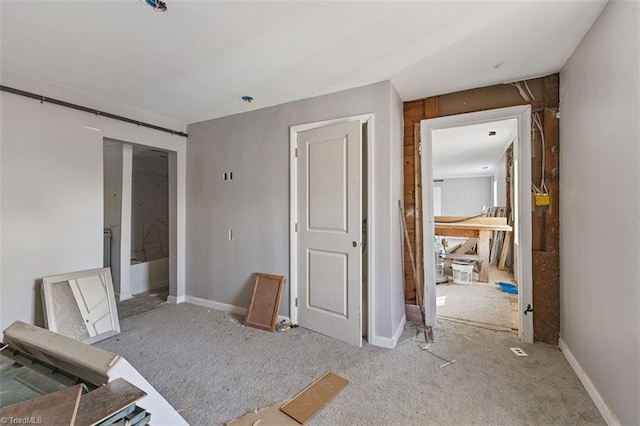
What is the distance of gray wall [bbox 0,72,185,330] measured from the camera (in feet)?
7.74

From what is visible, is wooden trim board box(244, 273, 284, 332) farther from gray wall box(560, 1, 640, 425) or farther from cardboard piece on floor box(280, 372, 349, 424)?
gray wall box(560, 1, 640, 425)

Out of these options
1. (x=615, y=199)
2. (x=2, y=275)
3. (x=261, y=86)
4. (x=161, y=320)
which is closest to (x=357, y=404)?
(x=615, y=199)

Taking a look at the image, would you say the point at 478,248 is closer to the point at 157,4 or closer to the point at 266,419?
the point at 266,419

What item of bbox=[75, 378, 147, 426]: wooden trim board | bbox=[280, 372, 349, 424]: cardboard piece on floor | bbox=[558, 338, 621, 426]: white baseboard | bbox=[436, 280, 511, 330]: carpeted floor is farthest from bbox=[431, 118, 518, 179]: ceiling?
bbox=[75, 378, 147, 426]: wooden trim board

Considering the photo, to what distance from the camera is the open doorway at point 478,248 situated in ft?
10.9

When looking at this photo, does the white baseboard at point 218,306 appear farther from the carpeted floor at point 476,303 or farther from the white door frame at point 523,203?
the white door frame at point 523,203

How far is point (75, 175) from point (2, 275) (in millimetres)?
1028

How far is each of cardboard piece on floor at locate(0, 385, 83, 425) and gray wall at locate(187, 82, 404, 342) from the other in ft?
6.89

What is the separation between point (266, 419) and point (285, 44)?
2.46 meters

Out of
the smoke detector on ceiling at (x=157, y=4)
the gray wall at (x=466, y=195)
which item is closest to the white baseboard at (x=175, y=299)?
the smoke detector on ceiling at (x=157, y=4)

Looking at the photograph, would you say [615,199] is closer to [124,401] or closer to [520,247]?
[520,247]

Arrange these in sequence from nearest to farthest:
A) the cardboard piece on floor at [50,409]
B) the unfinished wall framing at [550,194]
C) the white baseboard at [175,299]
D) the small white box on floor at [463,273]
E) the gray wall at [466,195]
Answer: the cardboard piece on floor at [50,409] → the unfinished wall framing at [550,194] → the white baseboard at [175,299] → the small white box on floor at [463,273] → the gray wall at [466,195]

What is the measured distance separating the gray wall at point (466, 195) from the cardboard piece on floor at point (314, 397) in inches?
351

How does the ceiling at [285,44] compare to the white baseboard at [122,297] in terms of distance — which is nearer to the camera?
the ceiling at [285,44]
